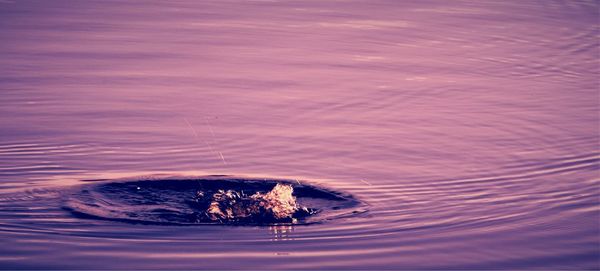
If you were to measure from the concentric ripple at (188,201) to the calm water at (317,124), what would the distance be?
0.15m

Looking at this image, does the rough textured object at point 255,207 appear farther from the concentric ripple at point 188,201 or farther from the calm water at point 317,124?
the calm water at point 317,124

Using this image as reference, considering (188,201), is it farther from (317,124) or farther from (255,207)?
(317,124)

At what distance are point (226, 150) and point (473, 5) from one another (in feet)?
27.2

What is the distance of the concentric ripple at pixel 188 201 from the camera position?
8.45 m

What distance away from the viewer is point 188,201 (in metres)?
8.84

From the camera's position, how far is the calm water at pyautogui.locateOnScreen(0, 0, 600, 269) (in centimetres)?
795

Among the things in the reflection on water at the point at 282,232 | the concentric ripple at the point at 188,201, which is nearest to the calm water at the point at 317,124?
the reflection on water at the point at 282,232

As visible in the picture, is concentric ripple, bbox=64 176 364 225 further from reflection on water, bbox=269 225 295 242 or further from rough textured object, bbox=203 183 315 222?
reflection on water, bbox=269 225 295 242

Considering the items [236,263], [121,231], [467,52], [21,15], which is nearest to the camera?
[236,263]

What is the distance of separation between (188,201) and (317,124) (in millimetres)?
2523

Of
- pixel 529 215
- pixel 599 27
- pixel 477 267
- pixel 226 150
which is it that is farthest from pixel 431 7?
pixel 477 267

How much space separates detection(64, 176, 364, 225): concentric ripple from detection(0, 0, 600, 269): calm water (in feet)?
0.50

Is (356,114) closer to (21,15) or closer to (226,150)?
(226,150)

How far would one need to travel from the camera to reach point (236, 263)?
7.52 m
